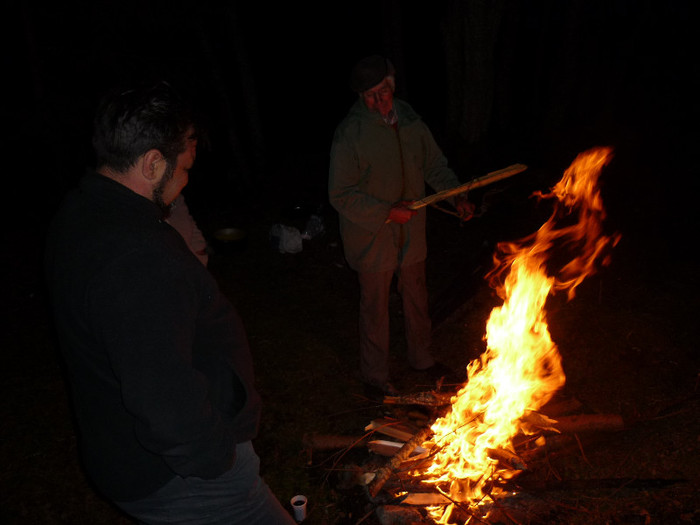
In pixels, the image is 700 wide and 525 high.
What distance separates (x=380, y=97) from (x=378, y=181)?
2.51 ft

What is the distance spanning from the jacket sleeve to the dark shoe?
5.83ft

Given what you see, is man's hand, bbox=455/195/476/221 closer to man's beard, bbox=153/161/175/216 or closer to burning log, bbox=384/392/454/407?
burning log, bbox=384/392/454/407

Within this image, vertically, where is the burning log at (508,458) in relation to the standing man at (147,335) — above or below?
below

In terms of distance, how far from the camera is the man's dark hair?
194cm

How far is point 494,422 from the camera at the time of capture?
4.09 meters

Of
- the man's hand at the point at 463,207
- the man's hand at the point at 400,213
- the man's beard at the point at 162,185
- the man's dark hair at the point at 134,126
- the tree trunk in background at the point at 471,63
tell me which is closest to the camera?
the man's dark hair at the point at 134,126

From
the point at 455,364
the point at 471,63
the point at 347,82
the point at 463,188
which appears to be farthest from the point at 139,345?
the point at 347,82

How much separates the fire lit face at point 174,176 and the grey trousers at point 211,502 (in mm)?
1241

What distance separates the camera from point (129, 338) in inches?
68.1

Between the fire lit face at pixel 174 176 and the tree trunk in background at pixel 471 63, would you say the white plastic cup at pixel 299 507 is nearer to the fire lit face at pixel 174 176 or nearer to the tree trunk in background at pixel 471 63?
the fire lit face at pixel 174 176

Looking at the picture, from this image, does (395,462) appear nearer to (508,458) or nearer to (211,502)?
(508,458)

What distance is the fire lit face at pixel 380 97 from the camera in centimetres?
427

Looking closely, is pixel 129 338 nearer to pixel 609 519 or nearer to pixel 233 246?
pixel 609 519

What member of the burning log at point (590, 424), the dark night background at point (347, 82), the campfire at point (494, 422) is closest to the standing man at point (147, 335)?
the campfire at point (494, 422)
